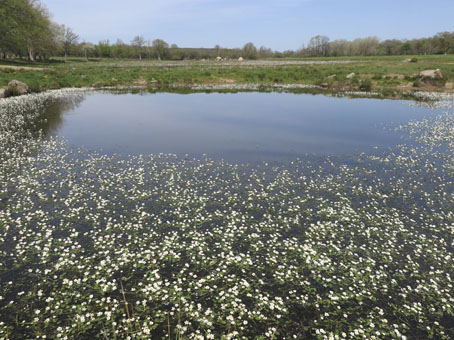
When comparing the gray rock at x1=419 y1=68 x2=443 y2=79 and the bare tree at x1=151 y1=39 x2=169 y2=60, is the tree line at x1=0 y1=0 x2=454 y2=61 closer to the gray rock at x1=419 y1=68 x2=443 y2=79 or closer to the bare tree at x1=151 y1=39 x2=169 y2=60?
the bare tree at x1=151 y1=39 x2=169 y2=60

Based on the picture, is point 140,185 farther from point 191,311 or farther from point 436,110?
point 436,110

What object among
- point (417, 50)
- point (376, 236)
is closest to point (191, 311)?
point (376, 236)

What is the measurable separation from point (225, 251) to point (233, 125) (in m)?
20.6

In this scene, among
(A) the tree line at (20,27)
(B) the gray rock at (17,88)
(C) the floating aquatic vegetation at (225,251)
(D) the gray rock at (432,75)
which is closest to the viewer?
(C) the floating aquatic vegetation at (225,251)

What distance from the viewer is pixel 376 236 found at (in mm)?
11594

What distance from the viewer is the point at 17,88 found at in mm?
45969

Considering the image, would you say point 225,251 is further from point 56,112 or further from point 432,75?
point 432,75

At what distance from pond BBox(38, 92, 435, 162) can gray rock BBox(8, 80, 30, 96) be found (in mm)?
11646

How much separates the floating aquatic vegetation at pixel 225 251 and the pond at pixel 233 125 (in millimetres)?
3879

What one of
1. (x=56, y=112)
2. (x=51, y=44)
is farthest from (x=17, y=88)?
(x=51, y=44)

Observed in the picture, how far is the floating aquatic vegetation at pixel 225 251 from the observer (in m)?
7.73

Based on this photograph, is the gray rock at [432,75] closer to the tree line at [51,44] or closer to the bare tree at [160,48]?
the tree line at [51,44]

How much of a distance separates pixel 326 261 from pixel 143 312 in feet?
21.3

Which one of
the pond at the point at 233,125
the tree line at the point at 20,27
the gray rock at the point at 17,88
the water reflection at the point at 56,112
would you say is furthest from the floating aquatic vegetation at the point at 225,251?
the tree line at the point at 20,27
